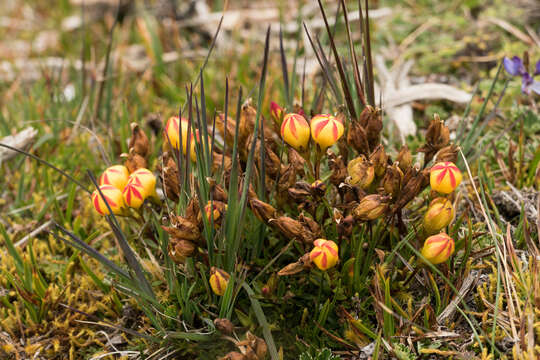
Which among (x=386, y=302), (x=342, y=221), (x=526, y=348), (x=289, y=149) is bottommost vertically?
(x=526, y=348)

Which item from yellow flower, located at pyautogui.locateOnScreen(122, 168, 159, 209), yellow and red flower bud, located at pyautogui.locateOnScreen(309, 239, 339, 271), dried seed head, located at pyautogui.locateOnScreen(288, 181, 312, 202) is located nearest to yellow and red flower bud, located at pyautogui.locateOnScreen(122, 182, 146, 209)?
yellow flower, located at pyautogui.locateOnScreen(122, 168, 159, 209)

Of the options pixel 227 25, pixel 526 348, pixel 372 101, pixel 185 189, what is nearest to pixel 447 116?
pixel 372 101

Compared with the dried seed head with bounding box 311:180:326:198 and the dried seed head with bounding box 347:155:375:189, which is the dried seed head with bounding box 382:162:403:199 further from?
the dried seed head with bounding box 311:180:326:198

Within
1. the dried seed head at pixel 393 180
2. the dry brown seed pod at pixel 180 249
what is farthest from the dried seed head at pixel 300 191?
the dry brown seed pod at pixel 180 249

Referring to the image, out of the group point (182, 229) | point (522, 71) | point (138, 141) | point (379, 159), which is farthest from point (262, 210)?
Result: point (522, 71)

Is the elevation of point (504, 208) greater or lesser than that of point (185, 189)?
lesser

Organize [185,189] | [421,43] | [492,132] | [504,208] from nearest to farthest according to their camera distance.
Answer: [185,189] → [504,208] → [492,132] → [421,43]

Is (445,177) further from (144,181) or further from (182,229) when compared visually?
(144,181)

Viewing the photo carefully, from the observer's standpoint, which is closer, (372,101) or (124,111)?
(372,101)

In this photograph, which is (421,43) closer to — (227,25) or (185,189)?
(227,25)
